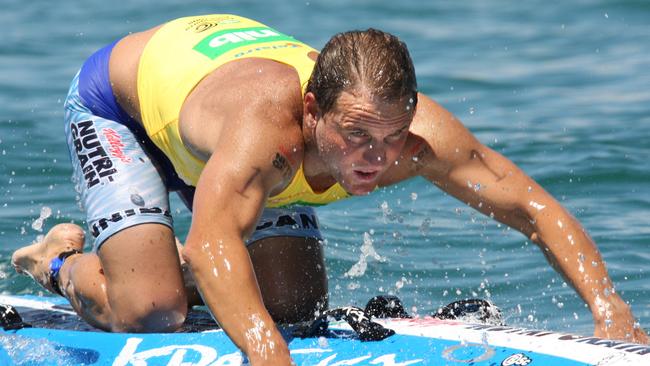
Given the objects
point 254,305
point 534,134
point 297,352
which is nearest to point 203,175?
point 254,305

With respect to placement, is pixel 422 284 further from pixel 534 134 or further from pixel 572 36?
pixel 572 36

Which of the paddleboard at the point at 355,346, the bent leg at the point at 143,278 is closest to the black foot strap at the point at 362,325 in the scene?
the paddleboard at the point at 355,346

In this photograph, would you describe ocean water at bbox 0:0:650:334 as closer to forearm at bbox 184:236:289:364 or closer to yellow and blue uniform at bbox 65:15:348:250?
yellow and blue uniform at bbox 65:15:348:250

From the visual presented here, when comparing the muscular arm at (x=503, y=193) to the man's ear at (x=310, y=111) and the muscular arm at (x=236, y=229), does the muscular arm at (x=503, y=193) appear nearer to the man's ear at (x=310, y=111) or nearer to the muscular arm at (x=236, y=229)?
the man's ear at (x=310, y=111)

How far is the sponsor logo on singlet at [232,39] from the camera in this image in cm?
504

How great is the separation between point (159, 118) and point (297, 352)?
44.0 inches

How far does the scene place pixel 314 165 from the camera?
4.62 meters

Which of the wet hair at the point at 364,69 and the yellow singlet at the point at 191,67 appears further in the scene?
the yellow singlet at the point at 191,67

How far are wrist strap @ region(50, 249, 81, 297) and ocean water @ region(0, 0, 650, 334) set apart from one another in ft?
3.31

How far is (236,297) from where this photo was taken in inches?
159

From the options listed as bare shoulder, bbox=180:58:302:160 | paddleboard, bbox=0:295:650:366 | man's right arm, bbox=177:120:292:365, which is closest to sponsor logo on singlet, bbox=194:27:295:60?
bare shoulder, bbox=180:58:302:160

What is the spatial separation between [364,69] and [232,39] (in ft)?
3.51

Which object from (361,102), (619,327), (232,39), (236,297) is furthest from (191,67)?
(619,327)

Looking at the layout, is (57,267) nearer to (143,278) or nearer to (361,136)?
(143,278)
